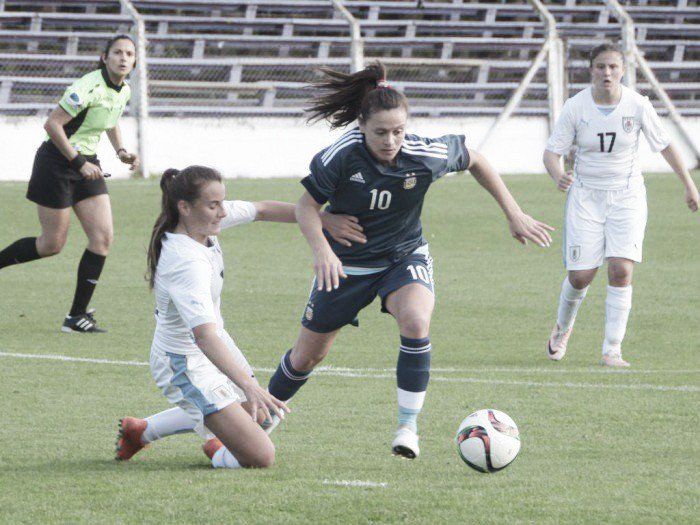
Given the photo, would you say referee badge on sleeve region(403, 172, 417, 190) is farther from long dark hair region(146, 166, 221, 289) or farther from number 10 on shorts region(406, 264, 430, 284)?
long dark hair region(146, 166, 221, 289)

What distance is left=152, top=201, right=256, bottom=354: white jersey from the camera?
497cm

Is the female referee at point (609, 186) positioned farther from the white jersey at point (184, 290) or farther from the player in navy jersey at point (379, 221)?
the white jersey at point (184, 290)

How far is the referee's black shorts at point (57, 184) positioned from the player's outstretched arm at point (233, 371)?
178 inches

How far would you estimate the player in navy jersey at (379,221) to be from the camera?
539cm

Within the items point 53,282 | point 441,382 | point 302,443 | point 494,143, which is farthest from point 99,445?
point 494,143

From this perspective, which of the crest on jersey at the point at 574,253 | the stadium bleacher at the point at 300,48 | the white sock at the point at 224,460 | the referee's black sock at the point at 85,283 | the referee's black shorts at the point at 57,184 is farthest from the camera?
the stadium bleacher at the point at 300,48

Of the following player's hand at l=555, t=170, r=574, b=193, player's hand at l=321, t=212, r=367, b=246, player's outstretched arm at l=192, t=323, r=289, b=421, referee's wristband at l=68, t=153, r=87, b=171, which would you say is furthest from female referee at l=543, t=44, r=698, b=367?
player's outstretched arm at l=192, t=323, r=289, b=421

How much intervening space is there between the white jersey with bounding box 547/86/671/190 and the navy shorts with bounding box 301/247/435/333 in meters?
2.94

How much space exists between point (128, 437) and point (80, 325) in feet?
13.4

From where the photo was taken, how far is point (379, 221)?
5734mm

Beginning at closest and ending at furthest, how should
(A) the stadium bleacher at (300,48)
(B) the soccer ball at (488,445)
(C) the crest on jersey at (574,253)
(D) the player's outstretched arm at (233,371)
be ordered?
(D) the player's outstretched arm at (233,371) → (B) the soccer ball at (488,445) → (C) the crest on jersey at (574,253) → (A) the stadium bleacher at (300,48)

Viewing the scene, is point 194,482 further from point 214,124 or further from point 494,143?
point 494,143

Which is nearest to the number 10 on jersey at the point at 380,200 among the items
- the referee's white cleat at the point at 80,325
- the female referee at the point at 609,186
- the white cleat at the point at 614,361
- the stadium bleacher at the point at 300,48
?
the female referee at the point at 609,186

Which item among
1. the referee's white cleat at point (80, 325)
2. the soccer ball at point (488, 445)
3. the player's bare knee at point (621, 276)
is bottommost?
the referee's white cleat at point (80, 325)
